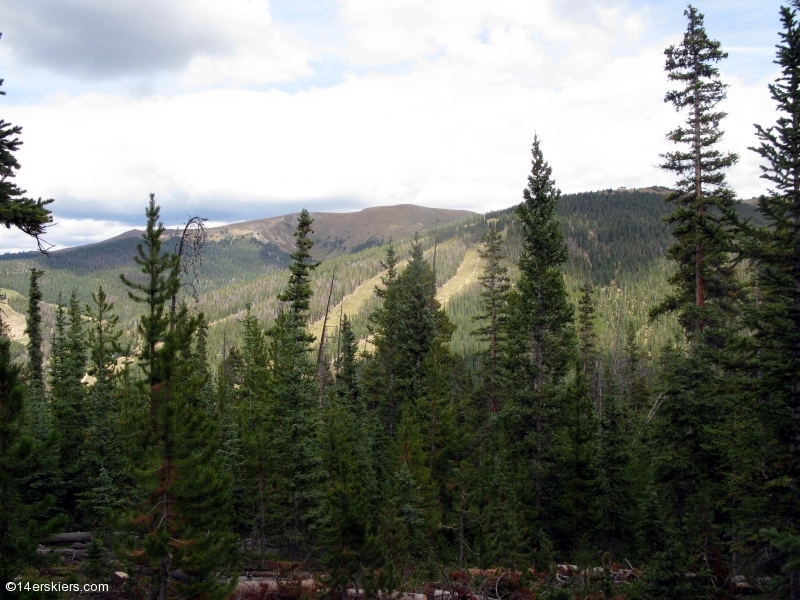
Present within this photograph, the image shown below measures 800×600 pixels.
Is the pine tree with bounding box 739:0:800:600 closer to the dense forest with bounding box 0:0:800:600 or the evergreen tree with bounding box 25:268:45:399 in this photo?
the dense forest with bounding box 0:0:800:600

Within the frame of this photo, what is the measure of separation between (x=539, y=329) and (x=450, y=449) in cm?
917

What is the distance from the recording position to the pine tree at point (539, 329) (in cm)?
2236

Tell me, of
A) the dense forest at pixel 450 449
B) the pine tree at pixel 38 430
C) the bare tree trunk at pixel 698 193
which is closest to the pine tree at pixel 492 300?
the dense forest at pixel 450 449

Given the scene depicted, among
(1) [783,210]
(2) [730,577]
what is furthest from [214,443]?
(1) [783,210]

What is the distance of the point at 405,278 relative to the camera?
32.5 m

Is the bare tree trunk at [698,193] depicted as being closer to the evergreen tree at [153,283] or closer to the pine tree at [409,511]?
the pine tree at [409,511]

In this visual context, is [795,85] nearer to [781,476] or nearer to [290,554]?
[781,476]

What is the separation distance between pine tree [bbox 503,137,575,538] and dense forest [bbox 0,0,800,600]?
12 cm

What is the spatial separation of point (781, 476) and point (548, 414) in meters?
11.9

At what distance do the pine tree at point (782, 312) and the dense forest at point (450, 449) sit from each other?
2.2 inches

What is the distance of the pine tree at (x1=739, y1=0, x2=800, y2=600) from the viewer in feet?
34.5

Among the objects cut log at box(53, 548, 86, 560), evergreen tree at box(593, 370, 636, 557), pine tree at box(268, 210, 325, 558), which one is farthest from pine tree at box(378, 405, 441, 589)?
cut log at box(53, 548, 86, 560)

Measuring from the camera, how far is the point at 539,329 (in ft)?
74.8

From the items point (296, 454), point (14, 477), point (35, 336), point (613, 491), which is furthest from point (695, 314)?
point (35, 336)
